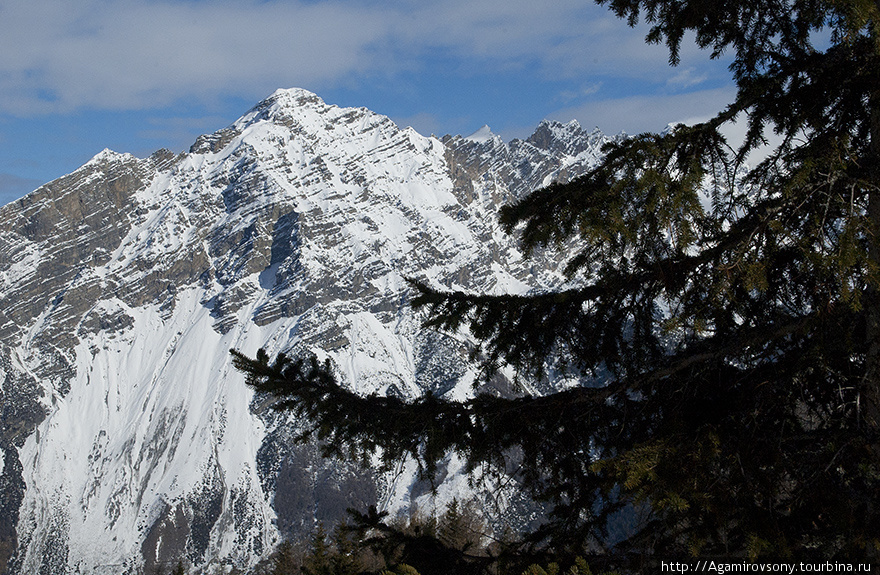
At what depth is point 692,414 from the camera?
6.10 m

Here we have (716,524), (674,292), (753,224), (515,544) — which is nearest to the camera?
(716,524)

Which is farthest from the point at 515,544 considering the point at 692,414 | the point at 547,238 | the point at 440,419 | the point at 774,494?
the point at 547,238

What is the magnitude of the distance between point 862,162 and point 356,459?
502 centimetres

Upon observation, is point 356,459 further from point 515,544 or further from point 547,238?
point 547,238

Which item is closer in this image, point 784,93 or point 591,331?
point 784,93

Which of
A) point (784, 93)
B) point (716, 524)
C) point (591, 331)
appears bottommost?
point (716, 524)

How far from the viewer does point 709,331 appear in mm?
5969

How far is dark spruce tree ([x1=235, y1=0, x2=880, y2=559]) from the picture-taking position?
4.89 metres

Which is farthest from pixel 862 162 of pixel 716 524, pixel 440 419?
pixel 440 419

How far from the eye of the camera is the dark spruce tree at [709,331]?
489cm

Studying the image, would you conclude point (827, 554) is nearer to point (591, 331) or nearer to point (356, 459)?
point (591, 331)

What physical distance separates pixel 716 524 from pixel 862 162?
9.67 feet

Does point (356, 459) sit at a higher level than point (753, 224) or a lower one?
lower

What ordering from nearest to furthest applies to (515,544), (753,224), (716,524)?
(716,524) → (753,224) → (515,544)
